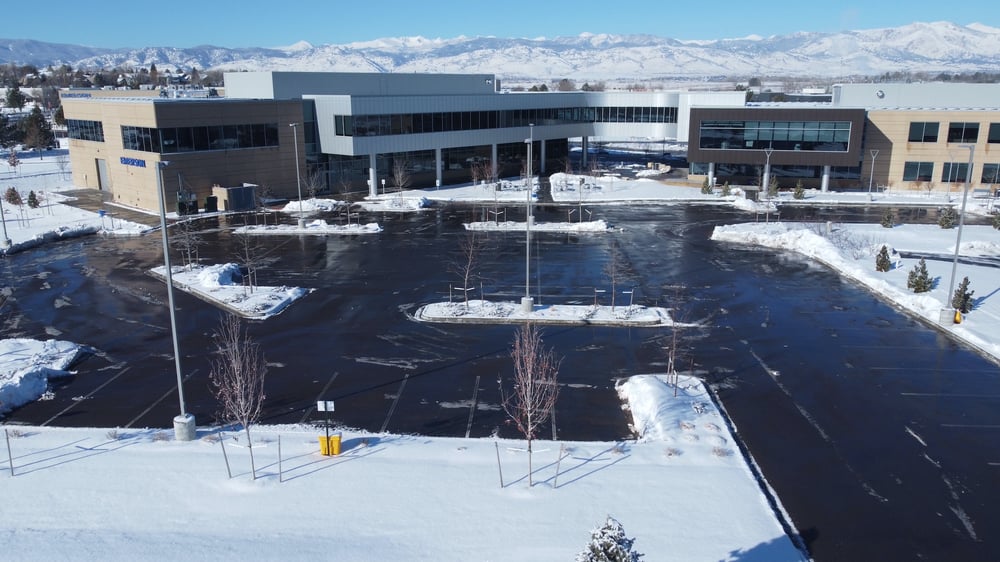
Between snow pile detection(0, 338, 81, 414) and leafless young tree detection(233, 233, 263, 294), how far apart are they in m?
8.80

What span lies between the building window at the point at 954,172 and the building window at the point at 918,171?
1047 mm

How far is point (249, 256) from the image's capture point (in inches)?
1607

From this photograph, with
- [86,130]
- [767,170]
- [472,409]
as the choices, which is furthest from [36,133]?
[472,409]

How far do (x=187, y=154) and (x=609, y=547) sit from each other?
52.1 m

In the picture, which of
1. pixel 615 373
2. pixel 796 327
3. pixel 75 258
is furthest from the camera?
pixel 75 258

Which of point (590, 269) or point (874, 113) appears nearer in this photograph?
point (590, 269)

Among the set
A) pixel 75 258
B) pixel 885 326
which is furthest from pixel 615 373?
pixel 75 258

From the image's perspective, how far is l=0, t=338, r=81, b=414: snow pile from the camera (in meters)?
22.5

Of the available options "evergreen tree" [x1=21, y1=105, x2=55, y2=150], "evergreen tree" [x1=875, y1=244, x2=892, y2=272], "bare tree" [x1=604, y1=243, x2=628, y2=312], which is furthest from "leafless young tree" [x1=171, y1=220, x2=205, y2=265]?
"evergreen tree" [x1=21, y1=105, x2=55, y2=150]

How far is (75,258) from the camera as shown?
136 feet

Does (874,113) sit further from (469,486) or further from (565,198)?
(469,486)

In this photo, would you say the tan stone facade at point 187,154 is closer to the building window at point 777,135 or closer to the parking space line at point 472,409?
the building window at point 777,135

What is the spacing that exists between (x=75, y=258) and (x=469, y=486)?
110ft

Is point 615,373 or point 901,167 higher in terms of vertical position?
point 901,167
